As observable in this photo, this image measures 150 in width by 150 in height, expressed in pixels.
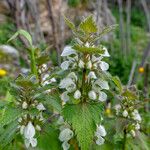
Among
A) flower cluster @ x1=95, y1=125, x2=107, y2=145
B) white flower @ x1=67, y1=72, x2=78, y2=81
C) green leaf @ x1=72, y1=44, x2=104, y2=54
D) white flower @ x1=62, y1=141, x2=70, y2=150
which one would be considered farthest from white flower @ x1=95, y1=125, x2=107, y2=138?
green leaf @ x1=72, y1=44, x2=104, y2=54

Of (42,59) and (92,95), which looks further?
(42,59)

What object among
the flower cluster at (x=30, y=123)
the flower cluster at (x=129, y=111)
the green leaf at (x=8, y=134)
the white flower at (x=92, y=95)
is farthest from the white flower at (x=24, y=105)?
the flower cluster at (x=129, y=111)

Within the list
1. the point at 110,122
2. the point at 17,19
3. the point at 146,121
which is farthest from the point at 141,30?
the point at 110,122

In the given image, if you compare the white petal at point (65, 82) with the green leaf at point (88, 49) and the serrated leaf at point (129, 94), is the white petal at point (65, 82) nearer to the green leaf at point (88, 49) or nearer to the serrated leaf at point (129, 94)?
the green leaf at point (88, 49)

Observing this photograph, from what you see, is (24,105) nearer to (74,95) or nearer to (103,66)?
(74,95)

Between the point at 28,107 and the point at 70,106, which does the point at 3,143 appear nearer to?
the point at 28,107

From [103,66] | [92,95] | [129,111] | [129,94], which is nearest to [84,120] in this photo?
[92,95]

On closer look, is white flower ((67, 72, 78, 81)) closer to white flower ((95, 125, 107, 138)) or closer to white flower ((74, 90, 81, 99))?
white flower ((74, 90, 81, 99))
